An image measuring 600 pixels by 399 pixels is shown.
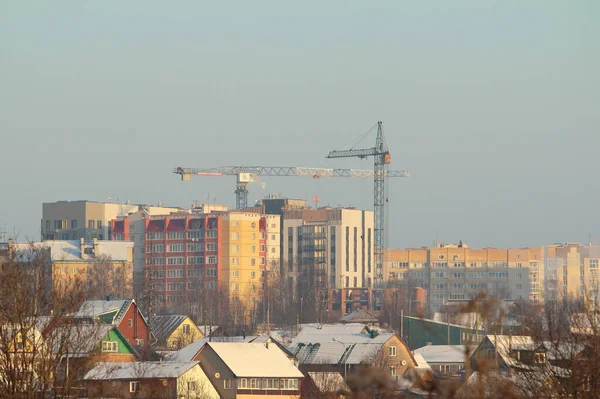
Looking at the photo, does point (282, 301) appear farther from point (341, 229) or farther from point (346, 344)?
point (346, 344)

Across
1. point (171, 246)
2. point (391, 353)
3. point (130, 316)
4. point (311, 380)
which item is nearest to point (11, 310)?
point (311, 380)

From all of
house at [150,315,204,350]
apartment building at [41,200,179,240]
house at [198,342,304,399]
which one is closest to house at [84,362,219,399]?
house at [198,342,304,399]

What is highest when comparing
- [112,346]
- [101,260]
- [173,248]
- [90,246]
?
[90,246]

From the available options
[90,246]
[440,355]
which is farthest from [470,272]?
[440,355]

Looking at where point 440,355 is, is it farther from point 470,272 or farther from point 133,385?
point 470,272

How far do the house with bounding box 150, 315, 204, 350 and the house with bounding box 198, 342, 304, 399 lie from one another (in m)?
19.4

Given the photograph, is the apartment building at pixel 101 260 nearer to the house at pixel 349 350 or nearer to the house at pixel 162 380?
the house at pixel 349 350

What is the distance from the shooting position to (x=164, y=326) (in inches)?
3236

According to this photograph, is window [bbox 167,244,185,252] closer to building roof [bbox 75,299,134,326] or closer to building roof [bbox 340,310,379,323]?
building roof [bbox 340,310,379,323]

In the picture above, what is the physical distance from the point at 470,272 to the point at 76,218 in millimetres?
56338

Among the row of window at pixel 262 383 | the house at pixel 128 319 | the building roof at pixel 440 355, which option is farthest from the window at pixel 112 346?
the building roof at pixel 440 355

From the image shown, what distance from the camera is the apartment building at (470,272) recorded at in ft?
601

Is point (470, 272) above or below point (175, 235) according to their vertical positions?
below

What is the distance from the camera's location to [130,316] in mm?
69812
